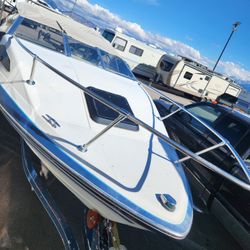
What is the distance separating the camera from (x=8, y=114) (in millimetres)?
2787

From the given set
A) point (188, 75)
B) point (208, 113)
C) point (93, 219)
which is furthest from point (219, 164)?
point (188, 75)

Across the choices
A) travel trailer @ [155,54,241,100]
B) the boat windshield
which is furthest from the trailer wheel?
travel trailer @ [155,54,241,100]

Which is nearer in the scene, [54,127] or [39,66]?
[54,127]

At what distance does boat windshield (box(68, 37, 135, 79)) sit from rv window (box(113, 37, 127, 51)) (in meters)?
11.4

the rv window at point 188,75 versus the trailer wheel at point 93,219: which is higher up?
the rv window at point 188,75

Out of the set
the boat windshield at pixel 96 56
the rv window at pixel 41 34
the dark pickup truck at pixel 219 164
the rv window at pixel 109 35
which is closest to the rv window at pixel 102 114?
the boat windshield at pixel 96 56

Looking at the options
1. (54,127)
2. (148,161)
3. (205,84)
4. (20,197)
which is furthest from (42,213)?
(205,84)

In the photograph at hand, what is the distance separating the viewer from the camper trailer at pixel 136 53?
1591cm

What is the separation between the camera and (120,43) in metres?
16.0

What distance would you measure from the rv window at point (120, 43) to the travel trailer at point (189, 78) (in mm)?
2620

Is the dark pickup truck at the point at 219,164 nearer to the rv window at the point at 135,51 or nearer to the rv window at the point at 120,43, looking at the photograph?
the rv window at the point at 120,43

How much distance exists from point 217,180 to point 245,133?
3.09 feet

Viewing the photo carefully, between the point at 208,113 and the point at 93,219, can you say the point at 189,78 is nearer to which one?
the point at 208,113

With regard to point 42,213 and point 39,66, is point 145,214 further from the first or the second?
point 39,66
